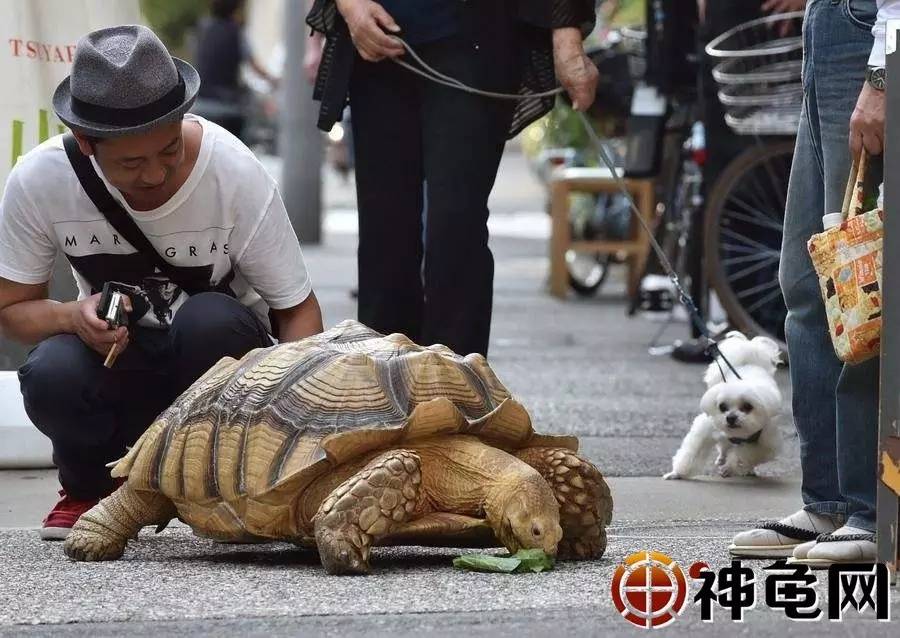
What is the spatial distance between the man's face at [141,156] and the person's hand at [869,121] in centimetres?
154

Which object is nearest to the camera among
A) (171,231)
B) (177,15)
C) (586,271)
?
(171,231)

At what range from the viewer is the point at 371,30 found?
4.73 meters

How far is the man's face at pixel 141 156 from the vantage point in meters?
3.97

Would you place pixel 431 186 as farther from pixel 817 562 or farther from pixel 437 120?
pixel 817 562

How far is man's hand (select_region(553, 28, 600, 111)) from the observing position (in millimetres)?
4859

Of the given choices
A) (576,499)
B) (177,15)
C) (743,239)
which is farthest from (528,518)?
(177,15)

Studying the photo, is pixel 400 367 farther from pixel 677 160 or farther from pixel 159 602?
pixel 677 160

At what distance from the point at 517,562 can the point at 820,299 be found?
0.91 meters

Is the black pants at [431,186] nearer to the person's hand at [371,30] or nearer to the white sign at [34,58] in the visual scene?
the person's hand at [371,30]

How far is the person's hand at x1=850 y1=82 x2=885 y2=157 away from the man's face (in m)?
1.54

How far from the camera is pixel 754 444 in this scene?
5516 mm

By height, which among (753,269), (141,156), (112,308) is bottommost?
(753,269)

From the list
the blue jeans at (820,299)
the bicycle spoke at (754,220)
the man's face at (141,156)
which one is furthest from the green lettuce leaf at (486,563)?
the bicycle spoke at (754,220)

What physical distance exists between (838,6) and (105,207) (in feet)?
5.77
